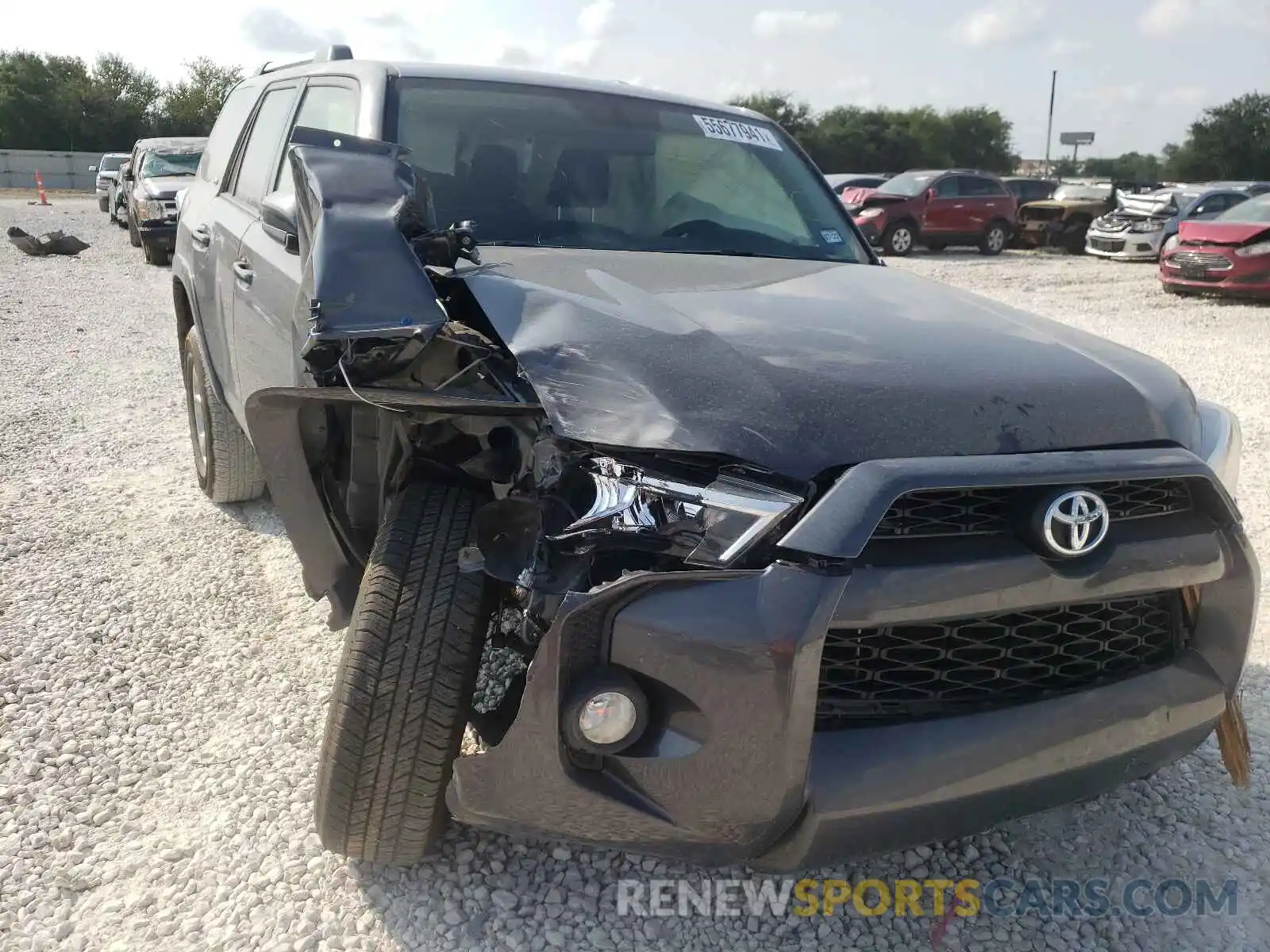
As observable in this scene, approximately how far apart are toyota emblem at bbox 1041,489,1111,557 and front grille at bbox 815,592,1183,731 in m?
0.14

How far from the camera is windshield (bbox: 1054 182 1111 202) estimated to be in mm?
20734

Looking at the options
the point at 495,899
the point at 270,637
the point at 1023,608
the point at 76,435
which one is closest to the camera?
the point at 1023,608

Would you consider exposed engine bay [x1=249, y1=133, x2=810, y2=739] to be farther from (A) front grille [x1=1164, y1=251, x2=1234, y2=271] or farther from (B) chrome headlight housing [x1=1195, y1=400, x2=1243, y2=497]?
(A) front grille [x1=1164, y1=251, x2=1234, y2=271]

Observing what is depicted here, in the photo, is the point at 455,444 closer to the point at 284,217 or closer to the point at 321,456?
the point at 321,456

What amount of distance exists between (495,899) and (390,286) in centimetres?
132

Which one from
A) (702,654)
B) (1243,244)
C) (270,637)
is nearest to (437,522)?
(702,654)

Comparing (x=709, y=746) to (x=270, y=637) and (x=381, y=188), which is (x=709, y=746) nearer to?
(x=381, y=188)

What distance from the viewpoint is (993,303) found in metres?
2.80

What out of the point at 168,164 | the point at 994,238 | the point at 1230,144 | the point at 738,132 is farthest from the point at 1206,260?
the point at 1230,144

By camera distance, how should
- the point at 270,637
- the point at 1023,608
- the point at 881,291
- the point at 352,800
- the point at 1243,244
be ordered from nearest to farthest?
the point at 1023,608, the point at 352,800, the point at 881,291, the point at 270,637, the point at 1243,244

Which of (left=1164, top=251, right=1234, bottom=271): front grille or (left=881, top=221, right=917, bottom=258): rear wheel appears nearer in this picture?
(left=1164, top=251, right=1234, bottom=271): front grille

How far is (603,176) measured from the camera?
123 inches

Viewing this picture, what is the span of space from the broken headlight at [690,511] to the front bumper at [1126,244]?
61.5 feet

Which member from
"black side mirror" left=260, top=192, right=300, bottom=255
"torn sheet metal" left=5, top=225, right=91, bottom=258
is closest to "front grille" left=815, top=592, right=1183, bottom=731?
"black side mirror" left=260, top=192, right=300, bottom=255
